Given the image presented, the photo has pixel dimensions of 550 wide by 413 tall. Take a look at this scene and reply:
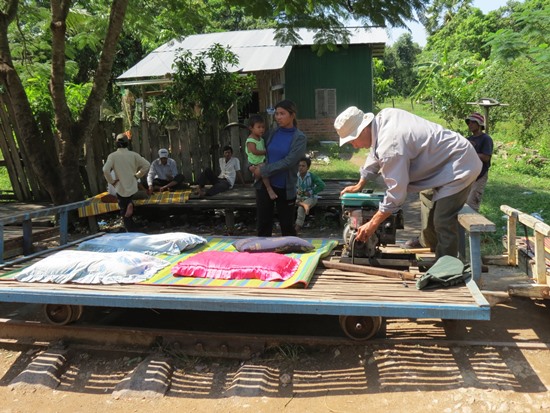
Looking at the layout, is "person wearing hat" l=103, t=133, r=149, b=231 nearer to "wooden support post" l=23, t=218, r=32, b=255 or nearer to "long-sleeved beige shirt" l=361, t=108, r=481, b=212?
"wooden support post" l=23, t=218, r=32, b=255

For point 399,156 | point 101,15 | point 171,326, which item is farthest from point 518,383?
point 101,15

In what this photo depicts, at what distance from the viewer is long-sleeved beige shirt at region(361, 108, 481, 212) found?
13.3ft

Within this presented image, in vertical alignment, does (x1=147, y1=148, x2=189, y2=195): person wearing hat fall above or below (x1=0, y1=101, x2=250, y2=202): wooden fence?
below

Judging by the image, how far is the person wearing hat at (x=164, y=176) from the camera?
9.74m

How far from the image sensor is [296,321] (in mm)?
5039

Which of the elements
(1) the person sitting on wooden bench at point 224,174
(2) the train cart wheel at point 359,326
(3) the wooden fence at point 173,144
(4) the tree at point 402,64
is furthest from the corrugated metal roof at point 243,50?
(4) the tree at point 402,64

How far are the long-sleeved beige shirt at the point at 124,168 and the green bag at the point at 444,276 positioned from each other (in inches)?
192

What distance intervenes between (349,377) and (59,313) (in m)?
2.64

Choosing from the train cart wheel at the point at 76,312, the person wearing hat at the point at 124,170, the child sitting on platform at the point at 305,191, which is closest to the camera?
the train cart wheel at the point at 76,312

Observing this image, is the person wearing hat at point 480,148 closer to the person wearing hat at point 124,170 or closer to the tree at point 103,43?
the tree at point 103,43

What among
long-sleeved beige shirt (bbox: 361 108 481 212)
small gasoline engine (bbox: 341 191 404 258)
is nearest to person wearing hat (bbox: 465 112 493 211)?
small gasoline engine (bbox: 341 191 404 258)

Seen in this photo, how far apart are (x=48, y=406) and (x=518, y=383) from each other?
336 centimetres

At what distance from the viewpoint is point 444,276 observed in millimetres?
4254

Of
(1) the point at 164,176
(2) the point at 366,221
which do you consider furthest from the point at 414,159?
(1) the point at 164,176
